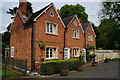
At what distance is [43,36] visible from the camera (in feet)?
49.3

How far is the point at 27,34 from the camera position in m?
15.0

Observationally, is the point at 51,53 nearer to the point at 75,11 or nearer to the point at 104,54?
the point at 104,54

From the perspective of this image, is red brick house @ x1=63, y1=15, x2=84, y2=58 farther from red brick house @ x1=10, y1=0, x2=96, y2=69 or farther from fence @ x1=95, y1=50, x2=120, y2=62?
fence @ x1=95, y1=50, x2=120, y2=62

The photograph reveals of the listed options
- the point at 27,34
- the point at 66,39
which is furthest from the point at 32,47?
the point at 66,39

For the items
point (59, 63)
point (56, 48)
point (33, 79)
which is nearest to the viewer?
point (33, 79)

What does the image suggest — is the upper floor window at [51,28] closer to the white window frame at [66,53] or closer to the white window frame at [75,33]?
the white window frame at [66,53]

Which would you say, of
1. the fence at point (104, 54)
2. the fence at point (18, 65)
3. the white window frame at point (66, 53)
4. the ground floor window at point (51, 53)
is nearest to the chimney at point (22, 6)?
the ground floor window at point (51, 53)

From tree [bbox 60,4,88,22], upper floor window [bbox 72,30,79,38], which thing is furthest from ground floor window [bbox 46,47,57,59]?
tree [bbox 60,4,88,22]

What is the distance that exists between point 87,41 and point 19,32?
13350mm

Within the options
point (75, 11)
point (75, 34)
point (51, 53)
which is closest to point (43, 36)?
point (51, 53)

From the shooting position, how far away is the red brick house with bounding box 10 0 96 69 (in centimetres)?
1434

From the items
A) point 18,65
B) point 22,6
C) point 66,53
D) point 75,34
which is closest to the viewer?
point 18,65

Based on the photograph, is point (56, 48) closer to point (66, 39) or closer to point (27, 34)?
point (66, 39)

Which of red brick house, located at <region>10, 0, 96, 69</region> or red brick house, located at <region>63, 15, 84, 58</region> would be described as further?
red brick house, located at <region>63, 15, 84, 58</region>
